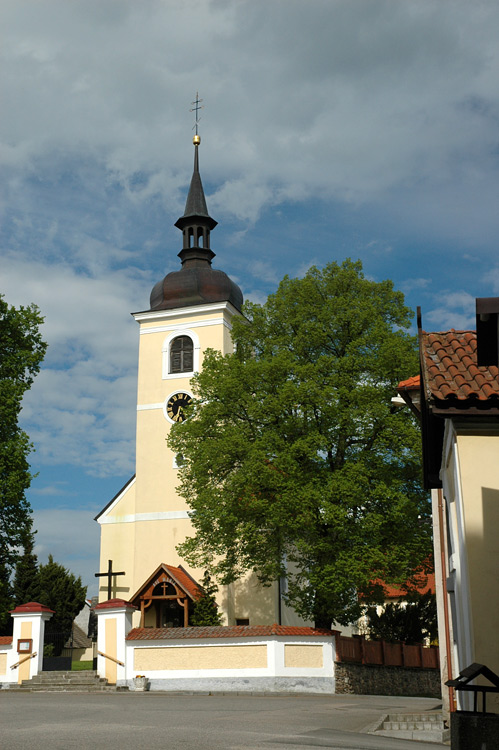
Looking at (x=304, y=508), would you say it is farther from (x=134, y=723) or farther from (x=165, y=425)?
(x=165, y=425)

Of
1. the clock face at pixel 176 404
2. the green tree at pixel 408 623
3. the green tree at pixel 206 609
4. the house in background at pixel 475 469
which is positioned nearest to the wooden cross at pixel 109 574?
the green tree at pixel 206 609

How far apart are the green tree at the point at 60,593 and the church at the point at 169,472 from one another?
33.7 feet

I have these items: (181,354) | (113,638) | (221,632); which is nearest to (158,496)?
(181,354)

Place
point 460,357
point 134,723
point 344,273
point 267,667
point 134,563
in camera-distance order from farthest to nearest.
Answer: point 134,563 < point 344,273 < point 267,667 < point 134,723 < point 460,357

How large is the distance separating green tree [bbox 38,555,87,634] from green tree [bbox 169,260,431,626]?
68.6ft

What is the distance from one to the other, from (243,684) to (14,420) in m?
9.94

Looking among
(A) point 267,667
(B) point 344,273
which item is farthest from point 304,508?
(B) point 344,273

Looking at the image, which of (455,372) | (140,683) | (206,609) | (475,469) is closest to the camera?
(475,469)

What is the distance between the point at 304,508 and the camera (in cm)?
2269

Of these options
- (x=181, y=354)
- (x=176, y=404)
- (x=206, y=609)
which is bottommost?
(x=206, y=609)

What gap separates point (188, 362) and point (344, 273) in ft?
38.2

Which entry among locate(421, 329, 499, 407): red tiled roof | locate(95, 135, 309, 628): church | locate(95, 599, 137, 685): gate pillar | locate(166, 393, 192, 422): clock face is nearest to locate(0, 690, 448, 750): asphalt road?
locate(421, 329, 499, 407): red tiled roof

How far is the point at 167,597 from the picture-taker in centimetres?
3075

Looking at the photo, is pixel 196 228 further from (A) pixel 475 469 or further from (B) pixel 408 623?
(A) pixel 475 469
